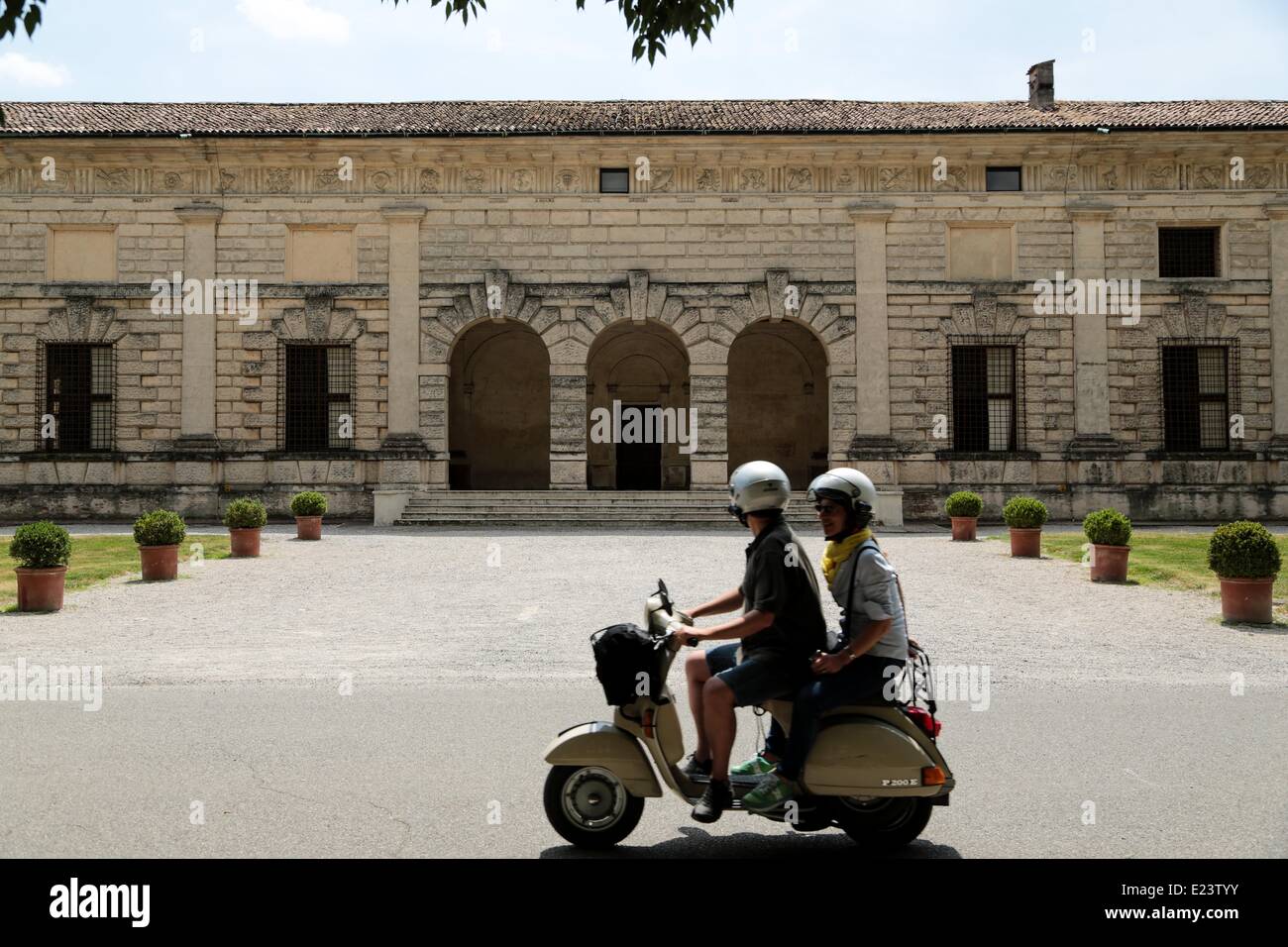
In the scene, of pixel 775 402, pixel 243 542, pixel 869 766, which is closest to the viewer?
pixel 869 766

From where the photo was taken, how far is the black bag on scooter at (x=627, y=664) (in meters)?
4.15

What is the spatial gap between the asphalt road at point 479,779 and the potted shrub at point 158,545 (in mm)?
6703

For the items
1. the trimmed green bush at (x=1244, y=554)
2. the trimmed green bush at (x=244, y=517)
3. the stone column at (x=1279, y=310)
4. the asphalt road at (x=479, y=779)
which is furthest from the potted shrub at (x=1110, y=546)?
the stone column at (x=1279, y=310)

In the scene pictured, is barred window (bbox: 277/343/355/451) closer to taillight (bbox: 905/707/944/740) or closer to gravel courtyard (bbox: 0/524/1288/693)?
gravel courtyard (bbox: 0/524/1288/693)

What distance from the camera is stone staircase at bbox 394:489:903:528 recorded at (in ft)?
72.1

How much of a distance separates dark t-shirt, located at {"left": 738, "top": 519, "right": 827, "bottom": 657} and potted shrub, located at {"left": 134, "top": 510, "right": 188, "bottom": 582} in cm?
1169

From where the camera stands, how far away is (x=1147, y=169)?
24562 millimetres

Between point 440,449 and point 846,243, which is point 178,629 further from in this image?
point 846,243

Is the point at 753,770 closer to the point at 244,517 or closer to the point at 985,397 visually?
the point at 244,517

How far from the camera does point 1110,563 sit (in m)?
13.3

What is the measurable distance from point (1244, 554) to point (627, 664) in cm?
902

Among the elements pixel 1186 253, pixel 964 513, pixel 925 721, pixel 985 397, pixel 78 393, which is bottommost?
pixel 925 721

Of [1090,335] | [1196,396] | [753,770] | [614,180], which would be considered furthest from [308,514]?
[1196,396]
